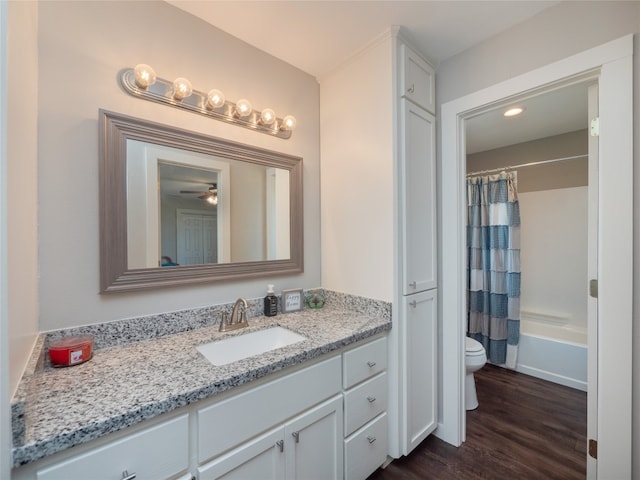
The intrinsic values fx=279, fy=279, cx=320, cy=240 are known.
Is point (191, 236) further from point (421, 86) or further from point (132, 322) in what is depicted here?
point (421, 86)

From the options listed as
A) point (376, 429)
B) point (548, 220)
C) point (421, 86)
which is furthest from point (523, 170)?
point (376, 429)

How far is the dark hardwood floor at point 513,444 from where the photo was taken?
1.53 metres

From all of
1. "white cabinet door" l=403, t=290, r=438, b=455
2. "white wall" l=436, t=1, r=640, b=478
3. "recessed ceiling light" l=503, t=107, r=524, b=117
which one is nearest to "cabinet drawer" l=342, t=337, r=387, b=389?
"white cabinet door" l=403, t=290, r=438, b=455

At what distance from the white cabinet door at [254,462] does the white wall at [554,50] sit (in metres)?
1.49

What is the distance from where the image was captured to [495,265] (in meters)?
2.87

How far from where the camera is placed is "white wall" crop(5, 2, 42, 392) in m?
0.64

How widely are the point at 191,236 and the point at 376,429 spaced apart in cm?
139

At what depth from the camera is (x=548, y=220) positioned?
2945 millimetres

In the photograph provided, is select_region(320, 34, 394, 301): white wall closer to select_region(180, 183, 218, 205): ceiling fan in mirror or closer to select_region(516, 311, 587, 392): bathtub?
select_region(180, 183, 218, 205): ceiling fan in mirror

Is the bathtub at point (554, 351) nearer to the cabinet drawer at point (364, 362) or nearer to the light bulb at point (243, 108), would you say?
the cabinet drawer at point (364, 362)

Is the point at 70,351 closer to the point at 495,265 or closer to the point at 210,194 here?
the point at 210,194

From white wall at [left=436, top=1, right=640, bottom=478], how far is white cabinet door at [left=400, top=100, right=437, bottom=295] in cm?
32

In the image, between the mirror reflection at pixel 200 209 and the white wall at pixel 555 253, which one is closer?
the mirror reflection at pixel 200 209

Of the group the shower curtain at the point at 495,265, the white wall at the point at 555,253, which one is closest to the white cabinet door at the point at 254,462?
the shower curtain at the point at 495,265
